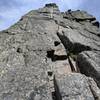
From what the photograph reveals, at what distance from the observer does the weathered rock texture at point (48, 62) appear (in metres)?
12.0

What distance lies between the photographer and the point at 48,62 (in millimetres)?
15789

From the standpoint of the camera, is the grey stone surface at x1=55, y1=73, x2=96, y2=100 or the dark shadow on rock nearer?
the grey stone surface at x1=55, y1=73, x2=96, y2=100

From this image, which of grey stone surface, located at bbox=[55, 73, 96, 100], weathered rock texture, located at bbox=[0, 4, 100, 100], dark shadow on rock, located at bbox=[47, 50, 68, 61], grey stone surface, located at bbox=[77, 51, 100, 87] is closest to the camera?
grey stone surface, located at bbox=[55, 73, 96, 100]

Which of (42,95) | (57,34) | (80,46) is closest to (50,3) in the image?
(57,34)

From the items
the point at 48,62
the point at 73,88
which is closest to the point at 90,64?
the point at 48,62

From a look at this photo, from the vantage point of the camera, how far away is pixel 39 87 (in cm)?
1248

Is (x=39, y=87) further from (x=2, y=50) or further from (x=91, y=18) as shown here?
(x=91, y=18)

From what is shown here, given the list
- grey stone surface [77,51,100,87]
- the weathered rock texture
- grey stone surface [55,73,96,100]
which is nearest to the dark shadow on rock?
the weathered rock texture

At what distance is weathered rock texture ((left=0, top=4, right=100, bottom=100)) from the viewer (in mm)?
12008

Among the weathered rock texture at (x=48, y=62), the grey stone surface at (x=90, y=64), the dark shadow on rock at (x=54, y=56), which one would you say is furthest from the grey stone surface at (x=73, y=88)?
the dark shadow on rock at (x=54, y=56)

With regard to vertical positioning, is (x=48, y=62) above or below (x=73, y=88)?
above

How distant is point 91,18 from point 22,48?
618 inches

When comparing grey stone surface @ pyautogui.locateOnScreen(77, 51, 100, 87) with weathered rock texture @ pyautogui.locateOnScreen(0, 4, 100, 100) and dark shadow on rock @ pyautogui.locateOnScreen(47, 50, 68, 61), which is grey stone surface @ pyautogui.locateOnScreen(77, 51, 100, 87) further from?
dark shadow on rock @ pyautogui.locateOnScreen(47, 50, 68, 61)

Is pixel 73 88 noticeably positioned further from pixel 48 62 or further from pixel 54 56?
pixel 54 56
